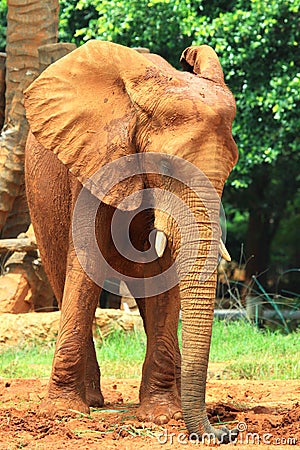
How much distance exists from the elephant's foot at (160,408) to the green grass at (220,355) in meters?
2.48

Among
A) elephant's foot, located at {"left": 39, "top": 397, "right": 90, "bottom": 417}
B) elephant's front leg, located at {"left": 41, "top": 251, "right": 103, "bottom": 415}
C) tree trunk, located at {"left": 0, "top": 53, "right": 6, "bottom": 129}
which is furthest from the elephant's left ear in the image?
tree trunk, located at {"left": 0, "top": 53, "right": 6, "bottom": 129}

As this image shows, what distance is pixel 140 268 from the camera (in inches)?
258

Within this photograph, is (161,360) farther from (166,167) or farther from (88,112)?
(88,112)

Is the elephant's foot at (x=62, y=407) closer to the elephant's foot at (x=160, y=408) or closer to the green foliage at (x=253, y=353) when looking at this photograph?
the elephant's foot at (x=160, y=408)

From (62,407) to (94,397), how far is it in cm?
90

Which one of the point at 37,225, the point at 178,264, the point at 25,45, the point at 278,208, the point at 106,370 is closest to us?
the point at 178,264

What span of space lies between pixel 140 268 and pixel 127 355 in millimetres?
3120

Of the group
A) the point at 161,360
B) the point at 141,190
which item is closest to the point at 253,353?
the point at 161,360

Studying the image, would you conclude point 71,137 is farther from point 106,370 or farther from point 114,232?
point 106,370

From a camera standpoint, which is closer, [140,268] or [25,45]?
[140,268]

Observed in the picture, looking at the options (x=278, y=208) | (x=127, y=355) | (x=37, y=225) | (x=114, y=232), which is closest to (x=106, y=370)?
(x=127, y=355)

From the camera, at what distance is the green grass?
8867 mm

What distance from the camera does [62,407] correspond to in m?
6.12

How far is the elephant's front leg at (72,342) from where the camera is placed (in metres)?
6.11
